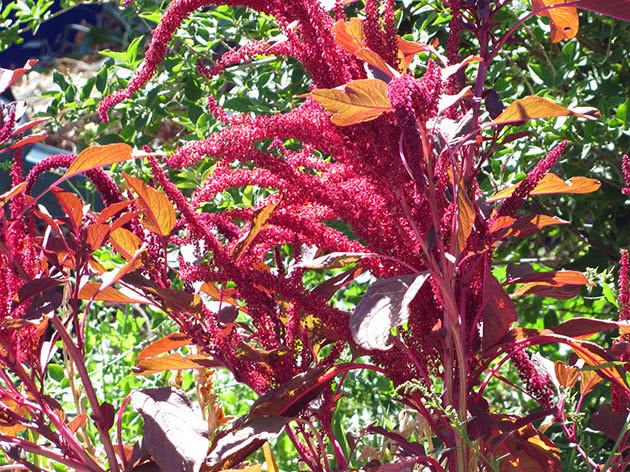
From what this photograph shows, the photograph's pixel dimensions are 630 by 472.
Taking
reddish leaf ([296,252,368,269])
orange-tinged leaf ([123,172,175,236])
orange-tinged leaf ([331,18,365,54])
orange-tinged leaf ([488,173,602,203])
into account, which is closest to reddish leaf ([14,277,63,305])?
orange-tinged leaf ([123,172,175,236])

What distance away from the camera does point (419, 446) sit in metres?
0.71

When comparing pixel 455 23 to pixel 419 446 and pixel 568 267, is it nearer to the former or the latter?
pixel 419 446

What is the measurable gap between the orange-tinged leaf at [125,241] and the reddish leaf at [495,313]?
34 cm

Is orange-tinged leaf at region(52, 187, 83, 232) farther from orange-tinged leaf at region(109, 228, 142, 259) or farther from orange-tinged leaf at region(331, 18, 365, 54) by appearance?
orange-tinged leaf at region(331, 18, 365, 54)

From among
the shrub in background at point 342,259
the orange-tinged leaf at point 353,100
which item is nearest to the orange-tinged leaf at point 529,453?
the shrub in background at point 342,259

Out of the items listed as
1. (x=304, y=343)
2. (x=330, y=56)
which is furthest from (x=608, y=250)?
(x=330, y=56)

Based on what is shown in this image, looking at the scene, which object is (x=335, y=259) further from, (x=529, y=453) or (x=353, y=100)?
(x=529, y=453)

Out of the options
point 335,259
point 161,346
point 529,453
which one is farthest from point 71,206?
point 529,453

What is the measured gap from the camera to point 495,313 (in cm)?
67

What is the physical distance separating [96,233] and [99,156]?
0.24ft

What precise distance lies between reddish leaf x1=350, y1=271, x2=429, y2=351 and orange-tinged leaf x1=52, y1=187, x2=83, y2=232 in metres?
0.31

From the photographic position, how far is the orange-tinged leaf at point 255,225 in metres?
0.69

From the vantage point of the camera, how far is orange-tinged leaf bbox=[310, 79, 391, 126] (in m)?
0.58

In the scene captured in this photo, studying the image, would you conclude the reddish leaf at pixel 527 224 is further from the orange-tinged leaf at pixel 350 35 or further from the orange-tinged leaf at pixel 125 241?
the orange-tinged leaf at pixel 125 241
